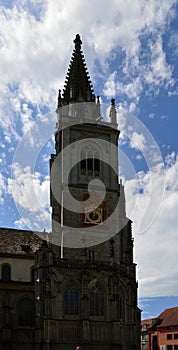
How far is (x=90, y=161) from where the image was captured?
7300 centimetres

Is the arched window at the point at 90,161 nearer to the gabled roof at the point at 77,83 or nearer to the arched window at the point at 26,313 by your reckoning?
the gabled roof at the point at 77,83

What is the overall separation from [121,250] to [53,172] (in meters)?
15.2

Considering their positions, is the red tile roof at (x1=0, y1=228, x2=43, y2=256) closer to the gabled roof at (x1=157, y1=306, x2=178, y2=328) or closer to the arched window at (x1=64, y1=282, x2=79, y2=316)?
the arched window at (x1=64, y1=282, x2=79, y2=316)

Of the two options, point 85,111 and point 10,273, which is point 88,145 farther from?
point 10,273

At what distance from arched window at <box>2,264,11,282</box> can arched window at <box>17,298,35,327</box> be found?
4.08m

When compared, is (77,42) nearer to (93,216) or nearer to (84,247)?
(93,216)

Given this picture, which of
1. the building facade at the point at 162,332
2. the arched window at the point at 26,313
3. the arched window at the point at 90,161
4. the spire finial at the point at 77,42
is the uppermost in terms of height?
the spire finial at the point at 77,42

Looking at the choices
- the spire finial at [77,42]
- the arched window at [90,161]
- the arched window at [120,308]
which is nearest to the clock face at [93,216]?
the arched window at [90,161]

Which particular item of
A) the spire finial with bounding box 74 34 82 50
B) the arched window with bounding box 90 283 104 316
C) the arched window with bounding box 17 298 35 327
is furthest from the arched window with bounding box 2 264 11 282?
the spire finial with bounding box 74 34 82 50

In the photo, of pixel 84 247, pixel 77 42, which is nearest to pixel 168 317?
pixel 84 247

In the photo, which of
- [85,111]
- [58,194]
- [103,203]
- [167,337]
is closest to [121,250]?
[103,203]

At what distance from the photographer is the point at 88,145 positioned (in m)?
73.6

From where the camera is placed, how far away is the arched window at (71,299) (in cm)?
6153

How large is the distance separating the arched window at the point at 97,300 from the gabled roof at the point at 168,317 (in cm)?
4757
